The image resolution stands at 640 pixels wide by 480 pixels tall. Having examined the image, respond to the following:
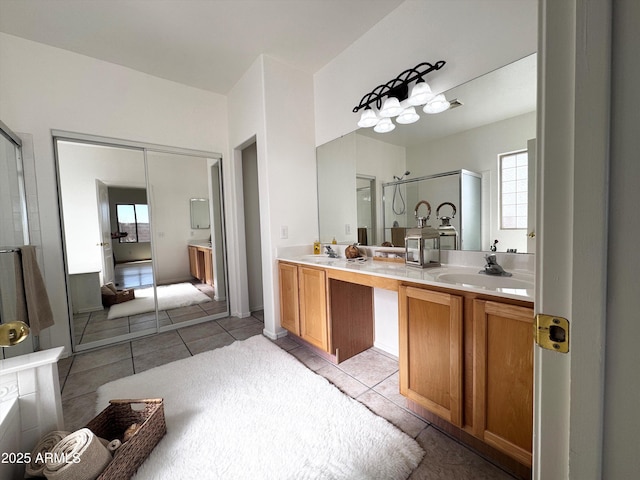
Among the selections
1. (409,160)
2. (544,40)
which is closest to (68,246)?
(409,160)

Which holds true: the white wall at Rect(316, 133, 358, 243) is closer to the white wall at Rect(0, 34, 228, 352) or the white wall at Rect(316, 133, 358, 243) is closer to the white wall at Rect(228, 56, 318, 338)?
the white wall at Rect(228, 56, 318, 338)

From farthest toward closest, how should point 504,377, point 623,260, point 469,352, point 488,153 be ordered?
point 488,153 → point 469,352 → point 504,377 → point 623,260

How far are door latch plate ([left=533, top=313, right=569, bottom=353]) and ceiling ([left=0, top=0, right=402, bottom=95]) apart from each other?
96.4 inches

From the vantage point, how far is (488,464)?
1.25m

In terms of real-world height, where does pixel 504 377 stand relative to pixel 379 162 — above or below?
below

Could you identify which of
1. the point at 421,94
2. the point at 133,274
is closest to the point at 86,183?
the point at 133,274

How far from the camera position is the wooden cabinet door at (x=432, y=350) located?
1.30 metres

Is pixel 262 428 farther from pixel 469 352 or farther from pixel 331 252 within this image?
pixel 331 252

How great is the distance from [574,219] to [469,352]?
104 centimetres

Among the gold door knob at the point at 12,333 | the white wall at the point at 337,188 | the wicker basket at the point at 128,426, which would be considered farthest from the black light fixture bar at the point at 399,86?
the wicker basket at the point at 128,426

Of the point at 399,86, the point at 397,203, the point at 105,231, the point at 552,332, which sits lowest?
the point at 552,332

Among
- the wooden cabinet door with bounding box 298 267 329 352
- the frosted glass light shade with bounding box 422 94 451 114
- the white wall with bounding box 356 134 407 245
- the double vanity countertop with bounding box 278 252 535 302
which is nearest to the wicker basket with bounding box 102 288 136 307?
the wooden cabinet door with bounding box 298 267 329 352

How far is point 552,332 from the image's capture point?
0.49 meters

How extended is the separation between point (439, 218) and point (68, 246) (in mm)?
3357
